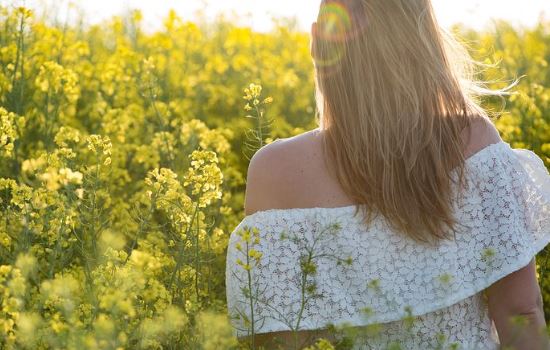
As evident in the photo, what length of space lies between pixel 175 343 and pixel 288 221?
0.45m

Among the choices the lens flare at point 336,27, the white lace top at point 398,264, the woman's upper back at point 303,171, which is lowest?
the white lace top at point 398,264

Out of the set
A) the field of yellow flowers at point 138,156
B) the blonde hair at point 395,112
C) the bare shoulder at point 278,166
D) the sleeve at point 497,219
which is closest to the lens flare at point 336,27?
the blonde hair at point 395,112

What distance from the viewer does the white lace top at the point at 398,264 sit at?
2.20 meters

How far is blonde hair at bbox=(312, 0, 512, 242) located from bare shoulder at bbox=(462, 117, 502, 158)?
0.02 m

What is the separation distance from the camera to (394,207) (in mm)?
2168

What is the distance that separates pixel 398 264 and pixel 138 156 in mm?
1751

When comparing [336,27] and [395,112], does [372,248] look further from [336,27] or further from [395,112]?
[336,27]

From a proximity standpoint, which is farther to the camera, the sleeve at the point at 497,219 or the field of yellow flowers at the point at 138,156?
the sleeve at the point at 497,219

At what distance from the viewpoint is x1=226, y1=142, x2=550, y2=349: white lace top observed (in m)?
2.20

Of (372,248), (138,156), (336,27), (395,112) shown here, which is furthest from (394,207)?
(138,156)

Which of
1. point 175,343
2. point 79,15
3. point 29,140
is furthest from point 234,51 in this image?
point 175,343

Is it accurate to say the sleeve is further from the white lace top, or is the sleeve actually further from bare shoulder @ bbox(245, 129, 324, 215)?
bare shoulder @ bbox(245, 129, 324, 215)

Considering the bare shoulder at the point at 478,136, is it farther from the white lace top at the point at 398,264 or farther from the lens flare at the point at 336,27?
the lens flare at the point at 336,27

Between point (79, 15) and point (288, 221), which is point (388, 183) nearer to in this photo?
point (288, 221)
